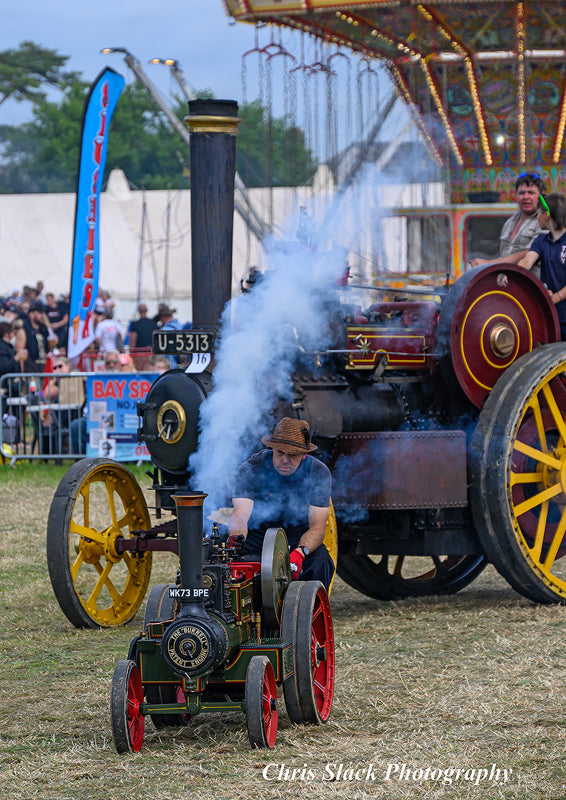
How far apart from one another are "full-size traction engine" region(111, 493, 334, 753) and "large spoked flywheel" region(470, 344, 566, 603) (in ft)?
A: 6.08

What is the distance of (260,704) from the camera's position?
161 inches

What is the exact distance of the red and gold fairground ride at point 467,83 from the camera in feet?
40.1

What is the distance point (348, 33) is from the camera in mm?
12805

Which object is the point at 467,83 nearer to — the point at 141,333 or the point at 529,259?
the point at 141,333

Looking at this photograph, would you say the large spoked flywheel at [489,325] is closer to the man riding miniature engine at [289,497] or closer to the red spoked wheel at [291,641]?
the man riding miniature engine at [289,497]

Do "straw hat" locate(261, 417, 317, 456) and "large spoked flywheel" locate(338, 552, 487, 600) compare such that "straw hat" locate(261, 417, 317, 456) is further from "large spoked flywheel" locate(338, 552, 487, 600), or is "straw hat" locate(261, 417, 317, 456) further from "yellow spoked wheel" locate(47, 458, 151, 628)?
"large spoked flywheel" locate(338, 552, 487, 600)

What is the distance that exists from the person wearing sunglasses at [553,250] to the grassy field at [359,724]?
171cm

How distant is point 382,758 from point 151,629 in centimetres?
85

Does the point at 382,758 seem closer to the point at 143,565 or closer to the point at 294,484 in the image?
the point at 294,484

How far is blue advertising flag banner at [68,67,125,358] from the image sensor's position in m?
12.8

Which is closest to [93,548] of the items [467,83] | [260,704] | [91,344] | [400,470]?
[400,470]

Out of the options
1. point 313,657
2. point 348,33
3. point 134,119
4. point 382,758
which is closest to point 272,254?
point 313,657

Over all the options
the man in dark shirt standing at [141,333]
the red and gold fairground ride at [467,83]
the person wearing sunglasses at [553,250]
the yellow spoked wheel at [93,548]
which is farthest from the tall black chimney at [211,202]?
the man in dark shirt standing at [141,333]

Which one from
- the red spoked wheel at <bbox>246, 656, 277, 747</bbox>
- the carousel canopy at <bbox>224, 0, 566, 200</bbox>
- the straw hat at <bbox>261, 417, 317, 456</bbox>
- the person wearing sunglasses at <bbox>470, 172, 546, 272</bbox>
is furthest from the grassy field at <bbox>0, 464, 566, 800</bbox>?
the carousel canopy at <bbox>224, 0, 566, 200</bbox>
